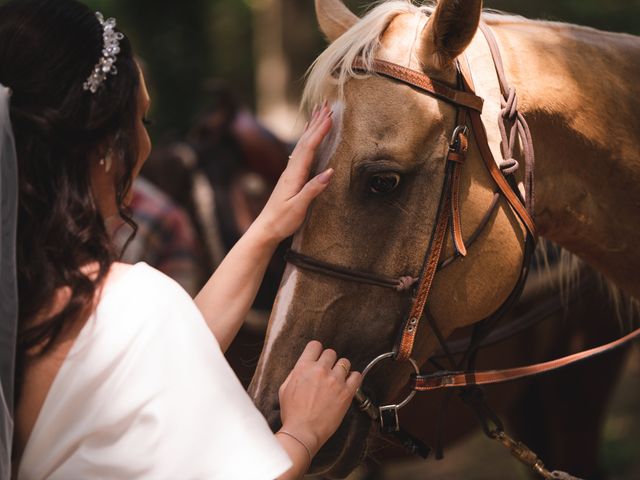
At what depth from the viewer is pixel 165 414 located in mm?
1314

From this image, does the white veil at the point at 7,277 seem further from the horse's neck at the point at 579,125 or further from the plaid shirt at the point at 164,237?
the plaid shirt at the point at 164,237

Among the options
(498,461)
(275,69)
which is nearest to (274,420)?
(498,461)

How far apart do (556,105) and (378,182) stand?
527mm

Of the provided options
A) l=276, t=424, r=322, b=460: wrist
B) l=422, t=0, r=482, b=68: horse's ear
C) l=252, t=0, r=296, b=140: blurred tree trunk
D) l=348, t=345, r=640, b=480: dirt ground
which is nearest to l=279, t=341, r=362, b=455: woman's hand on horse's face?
l=276, t=424, r=322, b=460: wrist

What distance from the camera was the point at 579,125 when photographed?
202 centimetres

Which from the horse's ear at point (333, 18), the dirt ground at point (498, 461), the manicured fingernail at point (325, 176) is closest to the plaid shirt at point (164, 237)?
the dirt ground at point (498, 461)

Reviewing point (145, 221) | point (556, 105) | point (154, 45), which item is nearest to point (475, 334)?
point (556, 105)

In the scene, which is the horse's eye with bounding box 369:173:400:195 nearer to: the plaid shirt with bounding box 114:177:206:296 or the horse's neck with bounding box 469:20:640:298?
the horse's neck with bounding box 469:20:640:298

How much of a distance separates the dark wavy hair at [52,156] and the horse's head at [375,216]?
599mm

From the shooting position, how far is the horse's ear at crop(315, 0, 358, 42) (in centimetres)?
223

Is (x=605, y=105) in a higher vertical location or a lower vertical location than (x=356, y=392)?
higher

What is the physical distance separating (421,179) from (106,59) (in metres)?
0.80

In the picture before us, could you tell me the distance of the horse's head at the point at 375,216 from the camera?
1862 mm

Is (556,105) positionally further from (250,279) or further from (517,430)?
(517,430)
